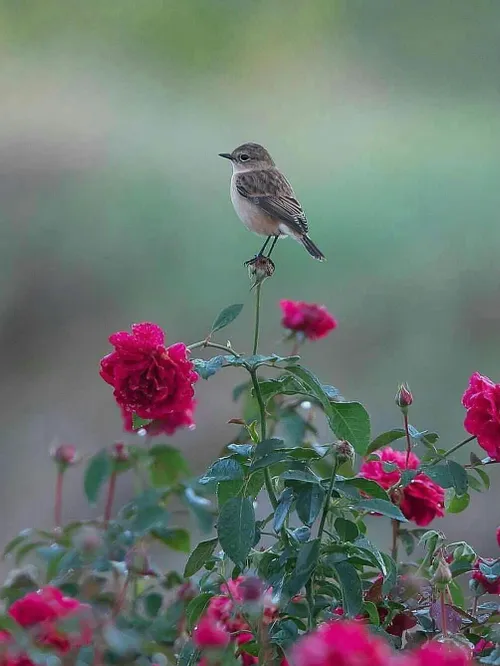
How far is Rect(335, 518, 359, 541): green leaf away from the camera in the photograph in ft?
2.23

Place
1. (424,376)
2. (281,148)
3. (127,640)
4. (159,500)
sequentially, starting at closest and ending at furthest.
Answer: (127,640), (159,500), (424,376), (281,148)

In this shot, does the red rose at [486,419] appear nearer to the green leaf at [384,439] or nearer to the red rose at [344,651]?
the green leaf at [384,439]

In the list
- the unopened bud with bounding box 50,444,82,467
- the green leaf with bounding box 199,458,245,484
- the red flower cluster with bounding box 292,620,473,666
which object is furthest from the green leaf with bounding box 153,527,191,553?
the red flower cluster with bounding box 292,620,473,666

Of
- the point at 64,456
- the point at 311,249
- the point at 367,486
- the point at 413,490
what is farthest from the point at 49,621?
the point at 311,249

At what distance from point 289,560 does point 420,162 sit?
1.79 metres

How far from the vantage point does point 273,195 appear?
146 centimetres

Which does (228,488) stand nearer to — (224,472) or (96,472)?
(224,472)

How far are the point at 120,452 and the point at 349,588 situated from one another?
16.9 inches

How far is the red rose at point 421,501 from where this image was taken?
2.64 ft

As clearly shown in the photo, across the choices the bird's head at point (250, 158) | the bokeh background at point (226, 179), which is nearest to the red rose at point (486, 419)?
the bird's head at point (250, 158)

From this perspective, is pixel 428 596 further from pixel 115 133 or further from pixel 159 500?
pixel 115 133

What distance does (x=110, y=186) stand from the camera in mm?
2412

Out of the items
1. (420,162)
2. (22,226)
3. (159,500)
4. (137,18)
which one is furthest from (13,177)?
(159,500)

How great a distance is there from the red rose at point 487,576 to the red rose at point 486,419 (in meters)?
0.09
